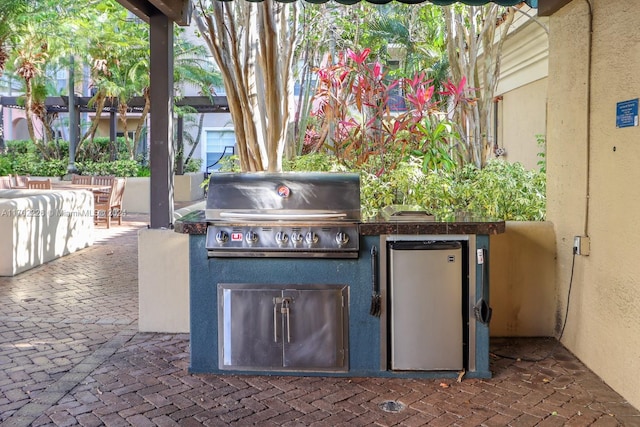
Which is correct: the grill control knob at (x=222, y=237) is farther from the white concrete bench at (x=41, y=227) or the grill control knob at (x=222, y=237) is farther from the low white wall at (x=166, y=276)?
the white concrete bench at (x=41, y=227)

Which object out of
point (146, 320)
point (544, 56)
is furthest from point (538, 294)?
point (544, 56)

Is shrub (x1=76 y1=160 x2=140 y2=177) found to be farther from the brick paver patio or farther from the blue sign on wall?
the blue sign on wall

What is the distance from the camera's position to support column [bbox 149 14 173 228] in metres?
5.52

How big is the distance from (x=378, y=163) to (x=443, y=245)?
118 inches

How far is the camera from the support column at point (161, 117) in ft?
18.1

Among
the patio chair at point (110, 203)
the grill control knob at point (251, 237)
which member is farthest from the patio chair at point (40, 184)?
the grill control knob at point (251, 237)

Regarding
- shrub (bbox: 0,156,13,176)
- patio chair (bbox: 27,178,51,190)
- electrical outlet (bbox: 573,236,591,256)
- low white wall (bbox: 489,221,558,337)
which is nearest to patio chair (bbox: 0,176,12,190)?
patio chair (bbox: 27,178,51,190)

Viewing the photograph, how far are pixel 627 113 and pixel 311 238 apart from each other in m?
2.18

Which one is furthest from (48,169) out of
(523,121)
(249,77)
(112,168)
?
(249,77)

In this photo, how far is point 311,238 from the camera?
4.33 metres

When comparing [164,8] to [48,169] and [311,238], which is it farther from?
[48,169]

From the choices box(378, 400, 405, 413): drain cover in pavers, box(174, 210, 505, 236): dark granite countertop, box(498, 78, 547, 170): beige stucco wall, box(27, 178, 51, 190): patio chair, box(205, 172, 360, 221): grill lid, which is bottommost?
box(378, 400, 405, 413): drain cover in pavers

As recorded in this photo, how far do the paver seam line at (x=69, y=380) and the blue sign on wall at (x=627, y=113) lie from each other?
13.2 feet

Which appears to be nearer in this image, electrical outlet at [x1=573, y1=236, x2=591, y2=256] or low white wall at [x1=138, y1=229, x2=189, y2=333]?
electrical outlet at [x1=573, y1=236, x2=591, y2=256]
